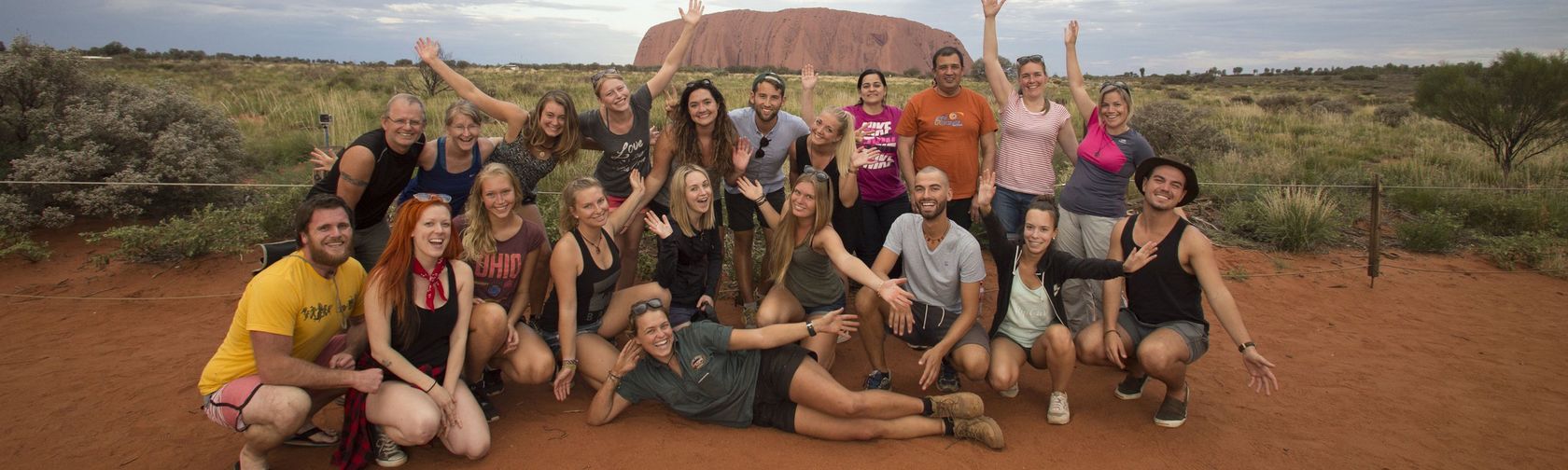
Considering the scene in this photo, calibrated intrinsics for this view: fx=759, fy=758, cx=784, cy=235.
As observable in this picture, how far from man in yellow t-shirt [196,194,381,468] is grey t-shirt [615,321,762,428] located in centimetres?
114

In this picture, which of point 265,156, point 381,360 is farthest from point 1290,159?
point 265,156

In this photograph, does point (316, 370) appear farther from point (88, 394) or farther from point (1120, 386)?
point (1120, 386)

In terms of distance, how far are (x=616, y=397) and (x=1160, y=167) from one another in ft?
9.45

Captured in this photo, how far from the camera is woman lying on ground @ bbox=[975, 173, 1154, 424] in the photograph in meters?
3.72

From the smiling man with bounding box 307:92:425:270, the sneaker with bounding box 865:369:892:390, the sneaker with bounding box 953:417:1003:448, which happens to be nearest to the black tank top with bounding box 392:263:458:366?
the smiling man with bounding box 307:92:425:270

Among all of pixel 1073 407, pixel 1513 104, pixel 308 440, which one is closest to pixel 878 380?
pixel 1073 407

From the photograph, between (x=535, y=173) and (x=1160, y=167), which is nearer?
(x=1160, y=167)

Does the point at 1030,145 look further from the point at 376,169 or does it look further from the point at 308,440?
the point at 308,440

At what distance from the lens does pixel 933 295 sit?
4.02 m

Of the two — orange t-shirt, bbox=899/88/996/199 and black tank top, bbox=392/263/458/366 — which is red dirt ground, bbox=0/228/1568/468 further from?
orange t-shirt, bbox=899/88/996/199

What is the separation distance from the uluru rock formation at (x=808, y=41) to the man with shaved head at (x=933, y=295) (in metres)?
83.2

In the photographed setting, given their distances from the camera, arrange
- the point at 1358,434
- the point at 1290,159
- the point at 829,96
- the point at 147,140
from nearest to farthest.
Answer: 1. the point at 1358,434
2. the point at 147,140
3. the point at 1290,159
4. the point at 829,96

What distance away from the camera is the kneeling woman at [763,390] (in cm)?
345

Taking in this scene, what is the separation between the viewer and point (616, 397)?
12.0 feet
